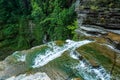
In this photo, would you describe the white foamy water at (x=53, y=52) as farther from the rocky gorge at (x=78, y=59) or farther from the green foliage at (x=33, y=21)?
the green foliage at (x=33, y=21)

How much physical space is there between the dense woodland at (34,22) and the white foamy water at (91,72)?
422cm

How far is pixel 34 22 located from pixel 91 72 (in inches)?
509

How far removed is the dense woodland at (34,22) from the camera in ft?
48.4

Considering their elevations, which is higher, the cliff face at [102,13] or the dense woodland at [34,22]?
the cliff face at [102,13]

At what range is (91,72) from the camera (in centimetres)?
746

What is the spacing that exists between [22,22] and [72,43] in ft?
37.9

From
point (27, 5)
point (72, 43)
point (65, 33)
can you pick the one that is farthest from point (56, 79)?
point (27, 5)

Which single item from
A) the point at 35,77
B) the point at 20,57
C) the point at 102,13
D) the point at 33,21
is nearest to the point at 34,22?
the point at 33,21

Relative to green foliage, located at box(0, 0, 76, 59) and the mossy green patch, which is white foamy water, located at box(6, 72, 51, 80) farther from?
green foliage, located at box(0, 0, 76, 59)

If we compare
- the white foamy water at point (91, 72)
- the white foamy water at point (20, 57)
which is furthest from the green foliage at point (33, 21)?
the white foamy water at point (91, 72)

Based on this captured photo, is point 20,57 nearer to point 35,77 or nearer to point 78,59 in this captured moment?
point 35,77

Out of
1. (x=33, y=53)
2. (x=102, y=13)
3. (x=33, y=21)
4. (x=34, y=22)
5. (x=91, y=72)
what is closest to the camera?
(x=91, y=72)

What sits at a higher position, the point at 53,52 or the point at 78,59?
the point at 78,59

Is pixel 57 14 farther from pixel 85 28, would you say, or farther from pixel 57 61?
pixel 57 61
